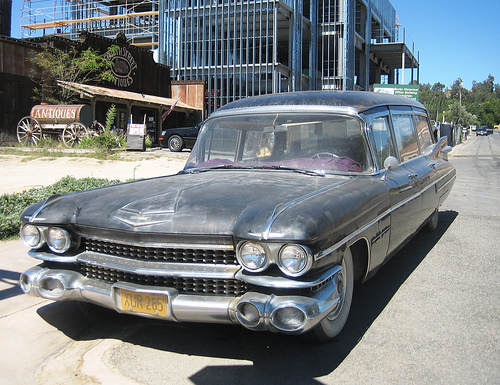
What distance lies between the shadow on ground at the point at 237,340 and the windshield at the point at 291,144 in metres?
1.20

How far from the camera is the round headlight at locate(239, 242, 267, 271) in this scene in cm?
281

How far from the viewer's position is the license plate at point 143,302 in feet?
9.61

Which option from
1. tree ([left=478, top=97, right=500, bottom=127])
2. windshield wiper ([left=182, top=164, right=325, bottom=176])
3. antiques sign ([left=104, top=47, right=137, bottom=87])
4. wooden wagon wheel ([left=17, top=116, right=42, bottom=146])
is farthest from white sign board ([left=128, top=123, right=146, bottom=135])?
tree ([left=478, top=97, right=500, bottom=127])

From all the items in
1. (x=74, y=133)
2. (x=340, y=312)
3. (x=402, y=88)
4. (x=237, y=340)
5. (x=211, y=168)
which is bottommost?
(x=237, y=340)

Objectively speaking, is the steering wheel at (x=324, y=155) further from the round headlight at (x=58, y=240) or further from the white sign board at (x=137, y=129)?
the white sign board at (x=137, y=129)

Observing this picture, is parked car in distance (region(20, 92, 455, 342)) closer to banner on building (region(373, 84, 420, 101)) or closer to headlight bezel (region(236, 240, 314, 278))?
headlight bezel (region(236, 240, 314, 278))

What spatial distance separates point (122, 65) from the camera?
80.7 ft

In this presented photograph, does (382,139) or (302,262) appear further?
(382,139)

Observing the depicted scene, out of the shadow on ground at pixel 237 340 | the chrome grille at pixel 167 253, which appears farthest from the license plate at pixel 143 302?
the shadow on ground at pixel 237 340

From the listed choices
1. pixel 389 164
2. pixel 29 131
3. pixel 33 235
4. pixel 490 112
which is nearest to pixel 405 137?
pixel 389 164

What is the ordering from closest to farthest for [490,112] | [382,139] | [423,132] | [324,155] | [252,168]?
[324,155] < [252,168] < [382,139] < [423,132] < [490,112]

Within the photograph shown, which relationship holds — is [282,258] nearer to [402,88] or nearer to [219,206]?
[219,206]

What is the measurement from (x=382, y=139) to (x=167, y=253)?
243cm

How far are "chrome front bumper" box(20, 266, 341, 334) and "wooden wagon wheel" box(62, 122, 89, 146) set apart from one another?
14.9 metres
